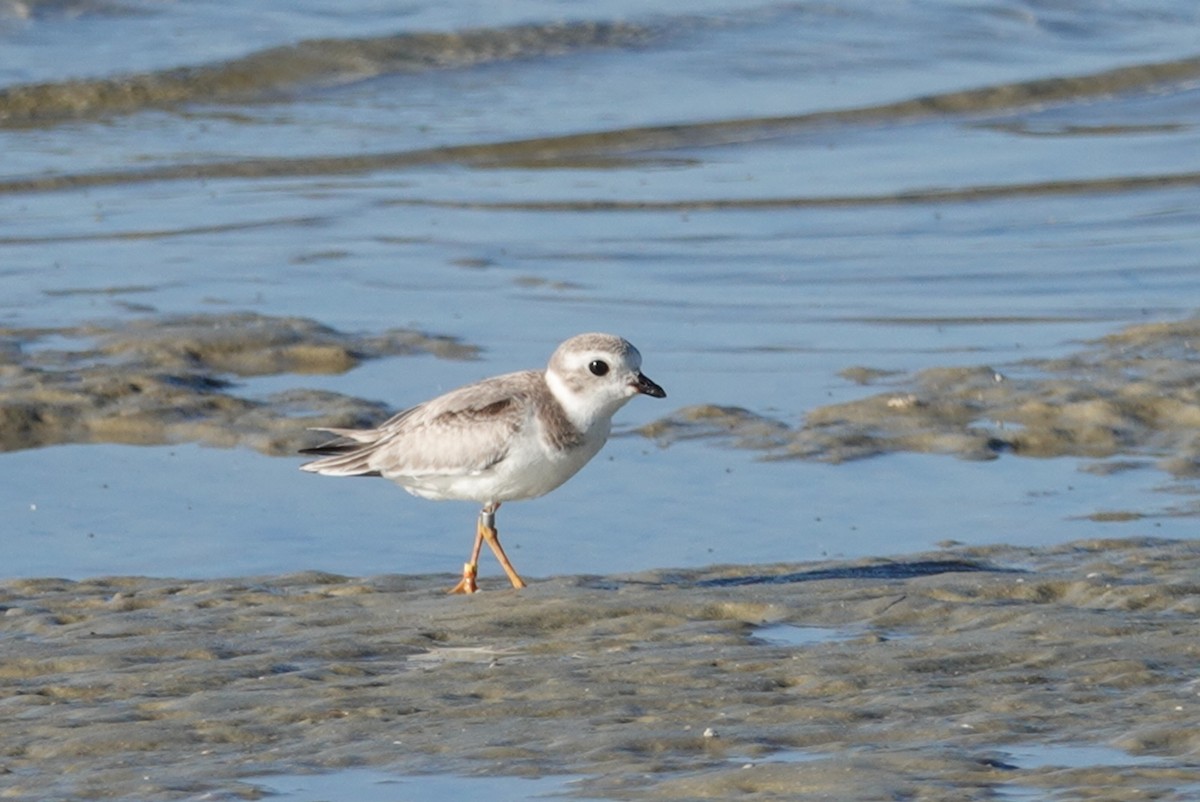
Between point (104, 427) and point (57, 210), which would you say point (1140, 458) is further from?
point (57, 210)

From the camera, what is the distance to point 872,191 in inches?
552

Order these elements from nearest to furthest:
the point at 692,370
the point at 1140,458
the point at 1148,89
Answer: the point at 1140,458 → the point at 692,370 → the point at 1148,89

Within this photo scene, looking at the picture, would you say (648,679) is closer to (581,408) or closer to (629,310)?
(581,408)

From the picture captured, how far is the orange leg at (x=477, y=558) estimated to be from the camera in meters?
6.76

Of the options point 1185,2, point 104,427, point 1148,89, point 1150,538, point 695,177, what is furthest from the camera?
point 1185,2

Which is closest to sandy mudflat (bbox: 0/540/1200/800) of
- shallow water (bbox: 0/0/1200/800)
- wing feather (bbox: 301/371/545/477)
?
shallow water (bbox: 0/0/1200/800)

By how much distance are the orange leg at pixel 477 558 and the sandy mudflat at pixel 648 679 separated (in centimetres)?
9

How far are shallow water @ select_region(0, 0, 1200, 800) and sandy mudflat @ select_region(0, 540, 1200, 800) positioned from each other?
0.11 feet

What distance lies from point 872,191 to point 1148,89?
563cm

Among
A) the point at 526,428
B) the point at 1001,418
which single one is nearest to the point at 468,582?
the point at 526,428

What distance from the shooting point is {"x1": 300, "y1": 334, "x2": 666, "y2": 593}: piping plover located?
6.75 meters

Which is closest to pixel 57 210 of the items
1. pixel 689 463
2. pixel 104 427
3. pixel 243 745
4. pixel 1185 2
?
pixel 104 427

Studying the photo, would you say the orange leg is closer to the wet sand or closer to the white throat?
the white throat

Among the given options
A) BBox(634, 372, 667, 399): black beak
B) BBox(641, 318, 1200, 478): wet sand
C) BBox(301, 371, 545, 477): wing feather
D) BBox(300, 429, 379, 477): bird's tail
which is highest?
BBox(634, 372, 667, 399): black beak
